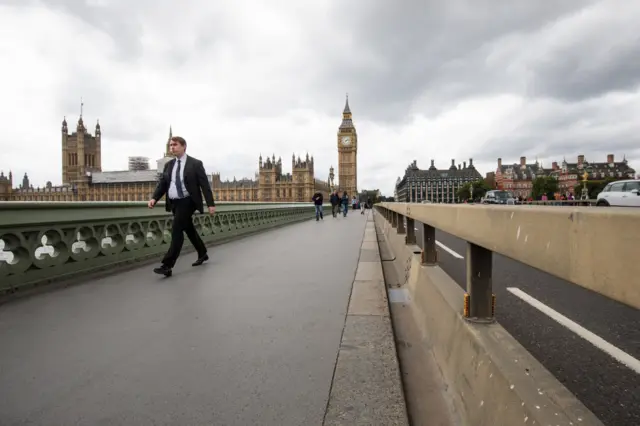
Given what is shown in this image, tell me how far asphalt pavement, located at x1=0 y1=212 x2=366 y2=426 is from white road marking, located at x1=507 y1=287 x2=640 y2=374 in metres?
1.98

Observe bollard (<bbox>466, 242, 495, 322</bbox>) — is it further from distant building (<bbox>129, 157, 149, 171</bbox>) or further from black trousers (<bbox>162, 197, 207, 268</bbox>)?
distant building (<bbox>129, 157, 149, 171</bbox>)

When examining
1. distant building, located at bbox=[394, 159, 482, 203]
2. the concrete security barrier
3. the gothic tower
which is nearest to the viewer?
the concrete security barrier

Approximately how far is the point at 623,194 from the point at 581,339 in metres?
19.1

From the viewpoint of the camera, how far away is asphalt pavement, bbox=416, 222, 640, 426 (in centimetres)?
212

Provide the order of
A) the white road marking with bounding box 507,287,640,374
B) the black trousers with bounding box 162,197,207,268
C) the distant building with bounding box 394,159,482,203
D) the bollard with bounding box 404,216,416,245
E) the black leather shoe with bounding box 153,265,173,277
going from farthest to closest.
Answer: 1. the distant building with bounding box 394,159,482,203
2. the black trousers with bounding box 162,197,207,268
3. the black leather shoe with bounding box 153,265,173,277
4. the bollard with bounding box 404,216,416,245
5. the white road marking with bounding box 507,287,640,374

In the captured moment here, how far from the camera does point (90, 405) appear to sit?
2.04m

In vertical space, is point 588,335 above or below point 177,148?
below

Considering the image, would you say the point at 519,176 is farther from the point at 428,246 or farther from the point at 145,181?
the point at 428,246

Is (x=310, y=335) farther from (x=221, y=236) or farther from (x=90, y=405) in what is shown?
(x=221, y=236)

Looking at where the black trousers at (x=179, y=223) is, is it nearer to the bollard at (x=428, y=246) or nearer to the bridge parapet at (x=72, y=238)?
the bridge parapet at (x=72, y=238)

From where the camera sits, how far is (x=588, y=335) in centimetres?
314

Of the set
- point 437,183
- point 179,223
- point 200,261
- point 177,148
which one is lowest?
point 200,261

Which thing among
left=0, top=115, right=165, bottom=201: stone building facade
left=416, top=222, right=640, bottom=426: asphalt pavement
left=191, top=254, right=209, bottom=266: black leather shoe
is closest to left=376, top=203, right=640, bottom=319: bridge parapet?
left=416, top=222, right=640, bottom=426: asphalt pavement

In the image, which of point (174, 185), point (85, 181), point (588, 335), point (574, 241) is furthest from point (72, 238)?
point (85, 181)
